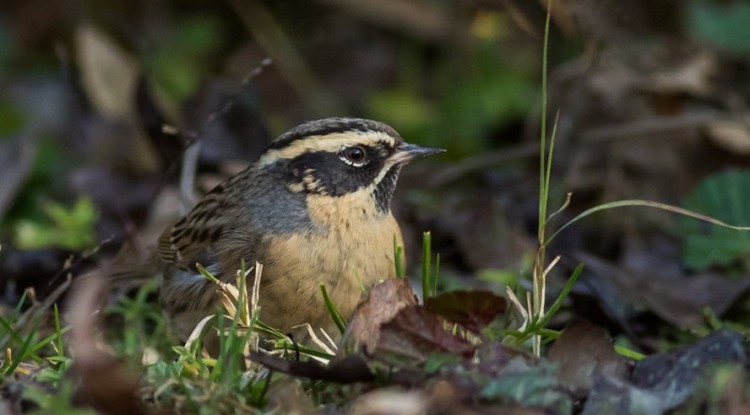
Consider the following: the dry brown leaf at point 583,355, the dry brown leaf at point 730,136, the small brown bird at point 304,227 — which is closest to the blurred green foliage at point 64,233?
the small brown bird at point 304,227

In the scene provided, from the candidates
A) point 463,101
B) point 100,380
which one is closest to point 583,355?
point 100,380

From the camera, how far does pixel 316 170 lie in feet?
19.8

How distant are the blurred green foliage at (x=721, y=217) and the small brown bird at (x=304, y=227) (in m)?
1.92

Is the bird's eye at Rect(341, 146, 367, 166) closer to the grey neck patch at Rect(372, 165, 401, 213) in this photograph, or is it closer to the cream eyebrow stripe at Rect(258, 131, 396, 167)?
the cream eyebrow stripe at Rect(258, 131, 396, 167)

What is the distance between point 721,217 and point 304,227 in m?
2.63

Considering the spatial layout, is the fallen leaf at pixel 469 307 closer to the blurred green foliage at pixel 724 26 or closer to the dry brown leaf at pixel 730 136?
the dry brown leaf at pixel 730 136

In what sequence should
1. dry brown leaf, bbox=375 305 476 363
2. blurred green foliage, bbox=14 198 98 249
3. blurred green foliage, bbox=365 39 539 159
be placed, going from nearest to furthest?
dry brown leaf, bbox=375 305 476 363 → blurred green foliage, bbox=14 198 98 249 → blurred green foliage, bbox=365 39 539 159

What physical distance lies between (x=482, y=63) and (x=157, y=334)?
5.29m

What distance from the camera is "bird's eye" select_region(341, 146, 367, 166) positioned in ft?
19.6

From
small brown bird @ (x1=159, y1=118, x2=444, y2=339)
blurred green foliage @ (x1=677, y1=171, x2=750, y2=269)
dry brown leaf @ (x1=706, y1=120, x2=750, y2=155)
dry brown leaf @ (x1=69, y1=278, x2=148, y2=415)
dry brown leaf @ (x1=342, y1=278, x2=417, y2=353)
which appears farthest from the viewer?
dry brown leaf @ (x1=706, y1=120, x2=750, y2=155)

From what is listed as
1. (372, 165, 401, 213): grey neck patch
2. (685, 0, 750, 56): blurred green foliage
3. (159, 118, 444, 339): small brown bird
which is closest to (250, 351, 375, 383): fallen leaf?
(159, 118, 444, 339): small brown bird

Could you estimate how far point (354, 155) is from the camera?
598 cm

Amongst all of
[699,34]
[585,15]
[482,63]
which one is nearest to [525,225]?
[585,15]

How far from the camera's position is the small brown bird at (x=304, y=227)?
545 centimetres
